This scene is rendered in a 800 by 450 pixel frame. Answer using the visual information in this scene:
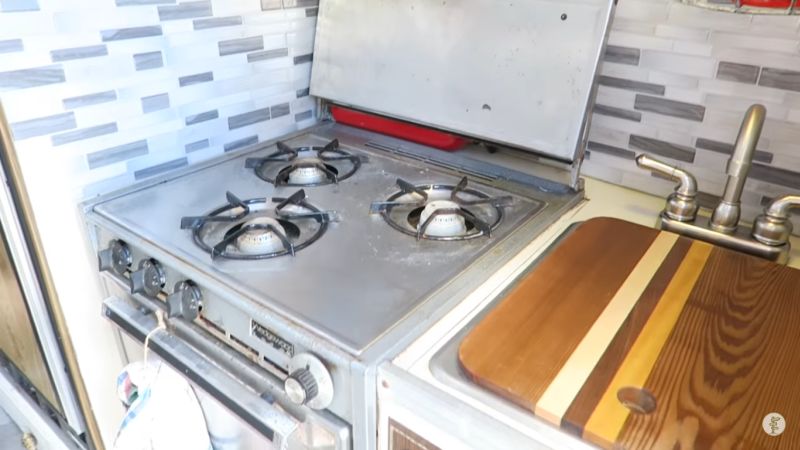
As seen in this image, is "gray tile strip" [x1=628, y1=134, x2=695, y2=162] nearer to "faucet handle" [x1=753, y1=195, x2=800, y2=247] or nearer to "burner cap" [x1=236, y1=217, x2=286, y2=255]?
"faucet handle" [x1=753, y1=195, x2=800, y2=247]

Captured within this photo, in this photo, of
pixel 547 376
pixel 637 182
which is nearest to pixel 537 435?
pixel 547 376

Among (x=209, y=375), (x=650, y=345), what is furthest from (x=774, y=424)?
(x=209, y=375)

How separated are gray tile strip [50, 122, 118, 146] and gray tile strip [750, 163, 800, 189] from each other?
111 centimetres

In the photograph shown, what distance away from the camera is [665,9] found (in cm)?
96

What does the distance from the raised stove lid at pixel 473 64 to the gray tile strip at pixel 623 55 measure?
0.12 metres

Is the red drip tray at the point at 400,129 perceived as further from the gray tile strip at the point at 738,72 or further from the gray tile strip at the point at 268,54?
the gray tile strip at the point at 738,72

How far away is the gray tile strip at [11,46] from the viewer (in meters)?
0.87

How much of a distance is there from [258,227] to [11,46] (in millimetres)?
472

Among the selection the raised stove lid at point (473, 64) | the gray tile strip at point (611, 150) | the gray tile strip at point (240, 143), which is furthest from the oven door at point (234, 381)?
the gray tile strip at point (611, 150)

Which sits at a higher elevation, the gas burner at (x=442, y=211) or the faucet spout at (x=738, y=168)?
the faucet spout at (x=738, y=168)

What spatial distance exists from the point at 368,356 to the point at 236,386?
Result: 0.28 metres

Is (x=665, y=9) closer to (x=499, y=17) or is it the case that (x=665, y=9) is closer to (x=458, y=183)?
(x=499, y=17)

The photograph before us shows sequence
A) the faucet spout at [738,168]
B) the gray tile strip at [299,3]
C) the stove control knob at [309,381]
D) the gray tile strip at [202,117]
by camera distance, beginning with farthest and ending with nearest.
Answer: the gray tile strip at [299,3] → the gray tile strip at [202,117] → the faucet spout at [738,168] → the stove control knob at [309,381]

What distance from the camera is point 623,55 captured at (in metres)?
1.03
